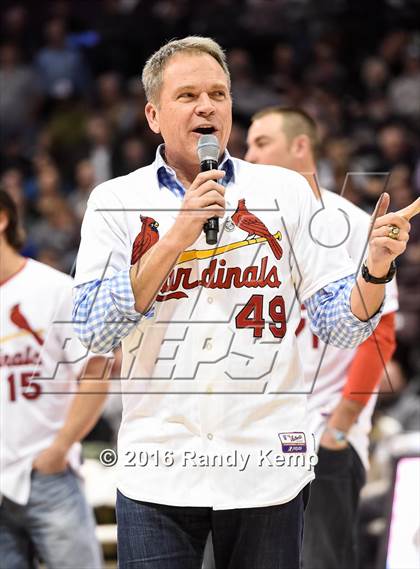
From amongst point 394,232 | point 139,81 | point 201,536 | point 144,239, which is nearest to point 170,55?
point 144,239

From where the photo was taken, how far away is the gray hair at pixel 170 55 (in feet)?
9.64

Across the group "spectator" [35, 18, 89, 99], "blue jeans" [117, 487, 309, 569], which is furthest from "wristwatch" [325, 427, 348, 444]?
"spectator" [35, 18, 89, 99]

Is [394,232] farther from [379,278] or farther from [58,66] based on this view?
[58,66]

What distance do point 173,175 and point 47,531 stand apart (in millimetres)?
1639

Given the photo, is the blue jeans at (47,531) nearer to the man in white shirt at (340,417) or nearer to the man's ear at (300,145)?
the man in white shirt at (340,417)

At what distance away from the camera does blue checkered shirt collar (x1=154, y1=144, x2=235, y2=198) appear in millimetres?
2949

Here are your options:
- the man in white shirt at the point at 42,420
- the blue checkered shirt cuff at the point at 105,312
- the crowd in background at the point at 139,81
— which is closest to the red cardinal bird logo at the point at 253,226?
the blue checkered shirt cuff at the point at 105,312

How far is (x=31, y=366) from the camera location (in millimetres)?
4008

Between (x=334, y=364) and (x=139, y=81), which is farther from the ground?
(x=139, y=81)

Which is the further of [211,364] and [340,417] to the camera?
[340,417]

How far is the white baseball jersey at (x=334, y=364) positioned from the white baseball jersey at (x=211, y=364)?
111 cm

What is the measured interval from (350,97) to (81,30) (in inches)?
115

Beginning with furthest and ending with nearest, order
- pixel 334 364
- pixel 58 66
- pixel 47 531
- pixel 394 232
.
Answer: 1. pixel 58 66
2. pixel 334 364
3. pixel 47 531
4. pixel 394 232

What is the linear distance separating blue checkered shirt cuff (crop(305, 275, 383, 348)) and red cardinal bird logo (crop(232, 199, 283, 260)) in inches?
6.8
